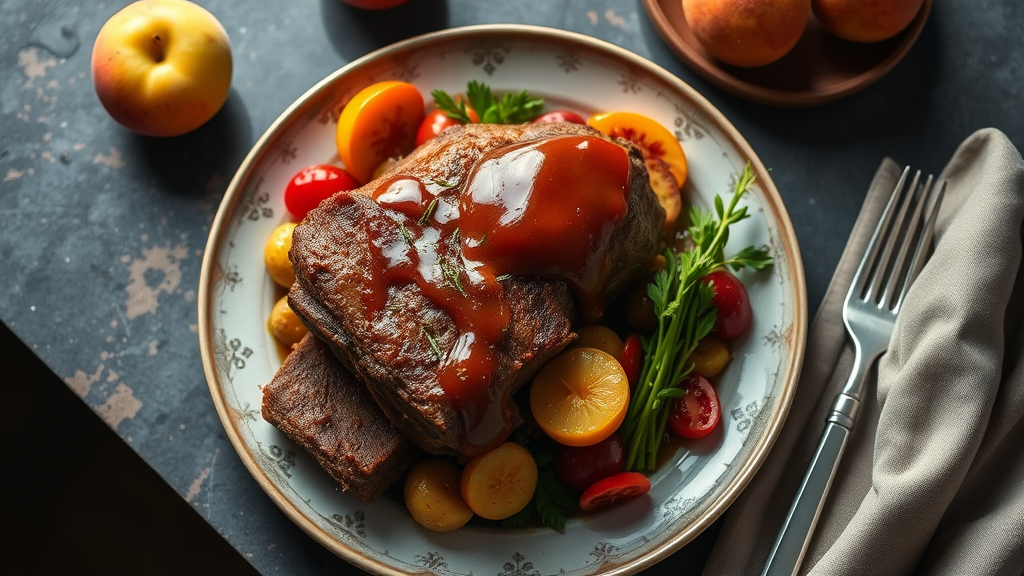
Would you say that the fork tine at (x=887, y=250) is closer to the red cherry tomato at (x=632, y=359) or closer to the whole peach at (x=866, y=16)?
the whole peach at (x=866, y=16)

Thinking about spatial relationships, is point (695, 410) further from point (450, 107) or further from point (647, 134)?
point (450, 107)

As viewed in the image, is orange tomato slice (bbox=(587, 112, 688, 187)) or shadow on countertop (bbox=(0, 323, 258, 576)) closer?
orange tomato slice (bbox=(587, 112, 688, 187))

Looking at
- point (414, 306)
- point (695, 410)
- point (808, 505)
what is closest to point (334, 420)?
point (414, 306)

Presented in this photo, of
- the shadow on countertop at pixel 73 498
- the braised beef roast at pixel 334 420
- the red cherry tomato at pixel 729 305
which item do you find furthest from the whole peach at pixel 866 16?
the shadow on countertop at pixel 73 498

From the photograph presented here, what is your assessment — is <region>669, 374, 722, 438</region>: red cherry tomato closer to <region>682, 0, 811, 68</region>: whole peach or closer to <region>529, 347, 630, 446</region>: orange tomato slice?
<region>529, 347, 630, 446</region>: orange tomato slice

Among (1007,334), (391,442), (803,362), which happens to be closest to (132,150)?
(391,442)

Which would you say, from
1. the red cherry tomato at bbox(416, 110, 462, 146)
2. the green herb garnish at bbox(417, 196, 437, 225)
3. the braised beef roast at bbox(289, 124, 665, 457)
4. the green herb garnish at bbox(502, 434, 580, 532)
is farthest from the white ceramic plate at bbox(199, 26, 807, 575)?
the green herb garnish at bbox(417, 196, 437, 225)
